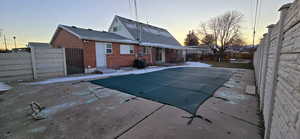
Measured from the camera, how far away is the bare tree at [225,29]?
64.3 feet

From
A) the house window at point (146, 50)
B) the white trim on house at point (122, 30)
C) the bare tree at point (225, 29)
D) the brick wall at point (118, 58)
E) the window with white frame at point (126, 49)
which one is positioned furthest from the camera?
the bare tree at point (225, 29)

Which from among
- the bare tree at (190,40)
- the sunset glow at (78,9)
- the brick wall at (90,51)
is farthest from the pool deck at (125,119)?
the bare tree at (190,40)

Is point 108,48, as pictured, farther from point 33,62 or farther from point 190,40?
point 190,40

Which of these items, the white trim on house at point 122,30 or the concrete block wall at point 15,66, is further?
the white trim on house at point 122,30

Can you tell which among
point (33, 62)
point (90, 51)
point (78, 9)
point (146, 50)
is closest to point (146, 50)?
point (146, 50)

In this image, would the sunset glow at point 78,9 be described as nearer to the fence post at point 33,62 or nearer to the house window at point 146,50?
the house window at point 146,50

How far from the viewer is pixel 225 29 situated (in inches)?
795

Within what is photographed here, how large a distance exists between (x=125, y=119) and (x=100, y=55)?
311 inches

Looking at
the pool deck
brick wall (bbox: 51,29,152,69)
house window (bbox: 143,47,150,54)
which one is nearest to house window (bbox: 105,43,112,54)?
brick wall (bbox: 51,29,152,69)

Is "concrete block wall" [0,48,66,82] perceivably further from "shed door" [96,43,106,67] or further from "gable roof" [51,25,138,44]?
"shed door" [96,43,106,67]

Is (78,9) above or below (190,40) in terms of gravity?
below

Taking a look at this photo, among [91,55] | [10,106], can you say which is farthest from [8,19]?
[10,106]

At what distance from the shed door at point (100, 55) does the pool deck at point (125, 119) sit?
575 centimetres

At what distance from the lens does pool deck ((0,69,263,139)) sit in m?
1.89
